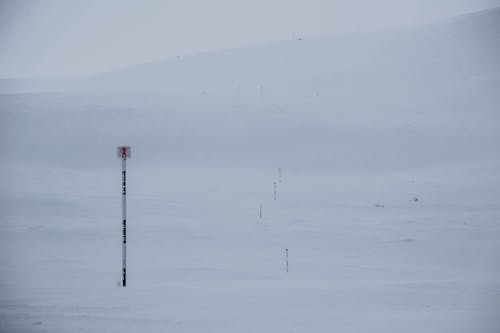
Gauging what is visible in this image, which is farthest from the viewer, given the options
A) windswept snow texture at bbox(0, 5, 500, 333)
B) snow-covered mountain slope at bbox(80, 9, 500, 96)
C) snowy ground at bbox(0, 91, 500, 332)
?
snow-covered mountain slope at bbox(80, 9, 500, 96)

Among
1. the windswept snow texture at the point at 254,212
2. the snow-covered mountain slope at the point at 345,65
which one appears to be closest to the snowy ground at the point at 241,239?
the windswept snow texture at the point at 254,212

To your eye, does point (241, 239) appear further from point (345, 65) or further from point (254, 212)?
point (345, 65)

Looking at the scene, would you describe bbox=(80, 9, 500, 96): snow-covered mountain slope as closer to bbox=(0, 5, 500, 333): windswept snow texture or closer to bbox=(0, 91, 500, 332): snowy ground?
bbox=(0, 5, 500, 333): windswept snow texture

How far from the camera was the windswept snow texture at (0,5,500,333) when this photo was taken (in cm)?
755

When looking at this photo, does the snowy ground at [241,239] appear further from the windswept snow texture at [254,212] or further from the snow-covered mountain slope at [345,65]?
the snow-covered mountain slope at [345,65]

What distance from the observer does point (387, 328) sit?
6.71m

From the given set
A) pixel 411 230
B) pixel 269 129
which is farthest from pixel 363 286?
pixel 269 129

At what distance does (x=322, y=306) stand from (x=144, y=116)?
77.2ft

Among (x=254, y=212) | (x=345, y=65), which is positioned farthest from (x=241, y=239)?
(x=345, y=65)

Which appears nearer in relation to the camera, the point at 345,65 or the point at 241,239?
the point at 241,239

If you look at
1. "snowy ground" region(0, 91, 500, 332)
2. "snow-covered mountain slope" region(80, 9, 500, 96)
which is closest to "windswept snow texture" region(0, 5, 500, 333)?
"snowy ground" region(0, 91, 500, 332)

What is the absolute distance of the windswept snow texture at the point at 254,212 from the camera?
7551 millimetres

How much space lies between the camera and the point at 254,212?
1578 centimetres

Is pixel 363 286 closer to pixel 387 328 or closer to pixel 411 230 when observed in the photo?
pixel 387 328
